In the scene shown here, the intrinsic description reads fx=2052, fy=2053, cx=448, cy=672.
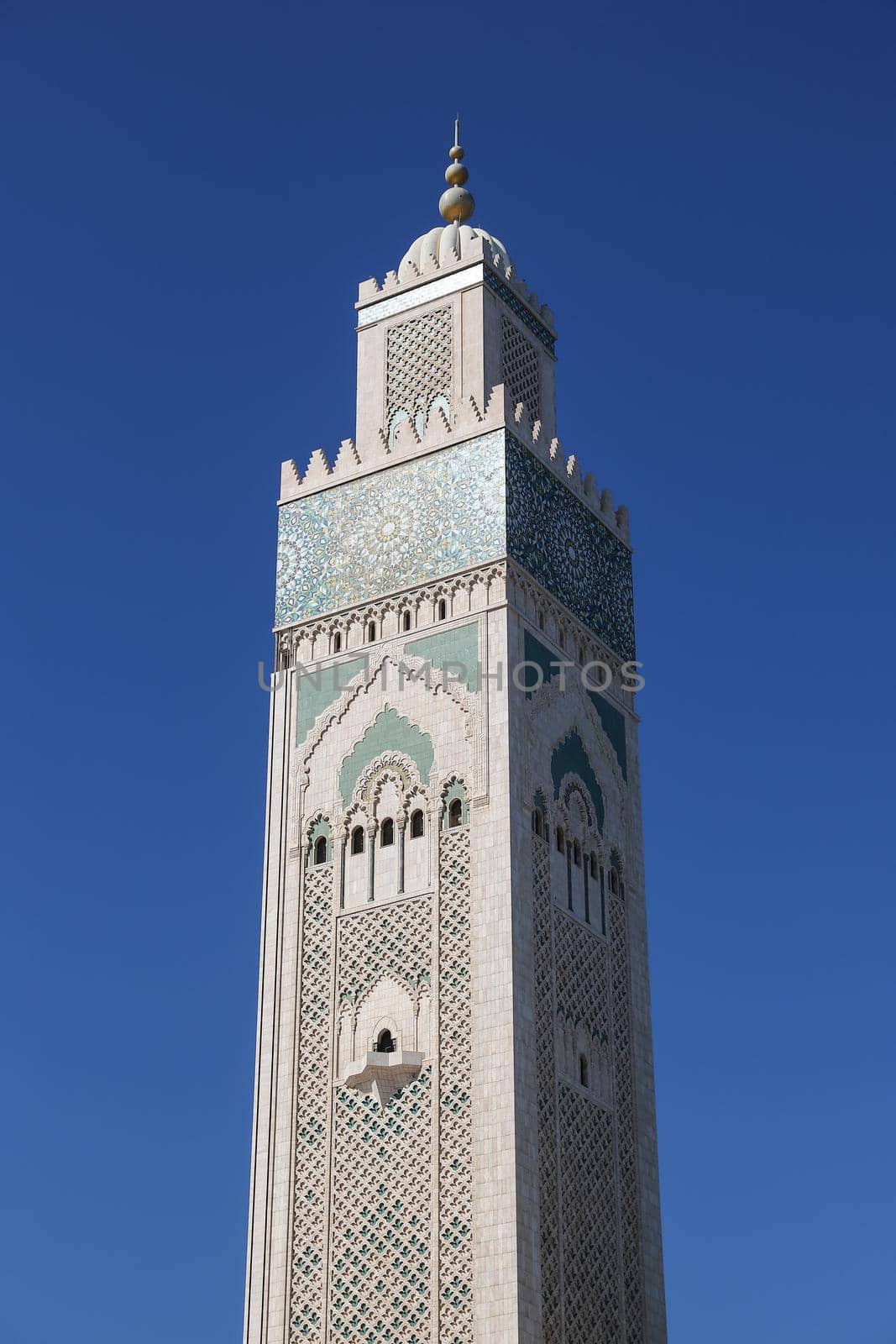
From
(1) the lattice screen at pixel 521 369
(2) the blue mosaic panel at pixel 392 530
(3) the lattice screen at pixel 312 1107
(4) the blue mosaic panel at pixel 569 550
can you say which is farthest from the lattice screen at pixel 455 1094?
(1) the lattice screen at pixel 521 369

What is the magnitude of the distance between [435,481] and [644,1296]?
710cm

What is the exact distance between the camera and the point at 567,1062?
53.7ft

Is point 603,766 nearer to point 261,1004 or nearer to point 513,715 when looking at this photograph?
point 513,715

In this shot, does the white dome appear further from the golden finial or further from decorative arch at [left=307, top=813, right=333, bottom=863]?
decorative arch at [left=307, top=813, right=333, bottom=863]

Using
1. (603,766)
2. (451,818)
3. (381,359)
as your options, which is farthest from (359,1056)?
(381,359)

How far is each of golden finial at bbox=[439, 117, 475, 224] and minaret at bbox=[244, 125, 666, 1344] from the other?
795 mm

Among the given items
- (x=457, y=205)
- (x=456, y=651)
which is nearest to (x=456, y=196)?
(x=457, y=205)

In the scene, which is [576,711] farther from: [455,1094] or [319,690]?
[455,1094]

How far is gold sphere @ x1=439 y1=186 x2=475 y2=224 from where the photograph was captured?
20438 millimetres

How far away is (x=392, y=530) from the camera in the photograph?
59.7 feet

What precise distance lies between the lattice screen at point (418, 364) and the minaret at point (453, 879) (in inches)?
1.1

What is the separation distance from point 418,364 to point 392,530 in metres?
2.02

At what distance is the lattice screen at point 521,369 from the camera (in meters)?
19.3

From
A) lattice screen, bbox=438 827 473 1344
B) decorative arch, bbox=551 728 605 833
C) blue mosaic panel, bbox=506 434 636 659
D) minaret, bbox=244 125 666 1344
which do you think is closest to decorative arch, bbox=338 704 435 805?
minaret, bbox=244 125 666 1344
